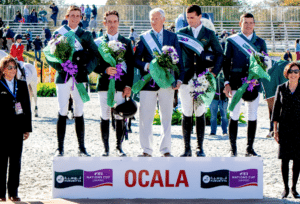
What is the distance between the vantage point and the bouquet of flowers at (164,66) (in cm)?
572

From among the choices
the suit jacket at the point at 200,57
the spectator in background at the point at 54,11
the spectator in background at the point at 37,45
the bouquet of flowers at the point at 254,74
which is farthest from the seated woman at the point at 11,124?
the spectator in background at the point at 54,11

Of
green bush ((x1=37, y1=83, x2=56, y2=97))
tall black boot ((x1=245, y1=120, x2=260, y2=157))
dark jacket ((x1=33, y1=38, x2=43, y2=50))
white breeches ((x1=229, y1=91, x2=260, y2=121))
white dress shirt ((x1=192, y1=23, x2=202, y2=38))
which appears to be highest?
white dress shirt ((x1=192, y1=23, x2=202, y2=38))

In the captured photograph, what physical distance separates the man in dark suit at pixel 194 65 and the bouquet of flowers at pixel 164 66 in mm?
366

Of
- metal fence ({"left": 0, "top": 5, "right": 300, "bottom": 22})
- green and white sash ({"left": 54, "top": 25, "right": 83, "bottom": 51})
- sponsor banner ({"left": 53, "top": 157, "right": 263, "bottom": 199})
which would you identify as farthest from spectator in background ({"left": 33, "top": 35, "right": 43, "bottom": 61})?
sponsor banner ({"left": 53, "top": 157, "right": 263, "bottom": 199})

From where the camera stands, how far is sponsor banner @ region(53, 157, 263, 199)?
5410mm

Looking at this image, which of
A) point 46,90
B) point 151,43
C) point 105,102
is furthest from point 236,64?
point 46,90

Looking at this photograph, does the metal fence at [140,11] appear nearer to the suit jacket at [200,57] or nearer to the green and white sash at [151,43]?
the suit jacket at [200,57]

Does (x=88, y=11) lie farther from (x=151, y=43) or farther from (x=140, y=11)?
(x=151, y=43)

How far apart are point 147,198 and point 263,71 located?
2.24m

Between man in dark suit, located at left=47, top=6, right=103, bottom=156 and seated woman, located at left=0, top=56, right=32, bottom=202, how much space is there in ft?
2.33

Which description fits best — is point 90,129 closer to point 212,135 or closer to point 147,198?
point 212,135

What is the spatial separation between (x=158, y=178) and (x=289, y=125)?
5.75ft

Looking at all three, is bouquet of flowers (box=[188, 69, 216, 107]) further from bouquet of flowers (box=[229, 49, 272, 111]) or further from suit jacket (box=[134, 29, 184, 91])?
bouquet of flowers (box=[229, 49, 272, 111])

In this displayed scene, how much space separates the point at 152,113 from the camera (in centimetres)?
616
